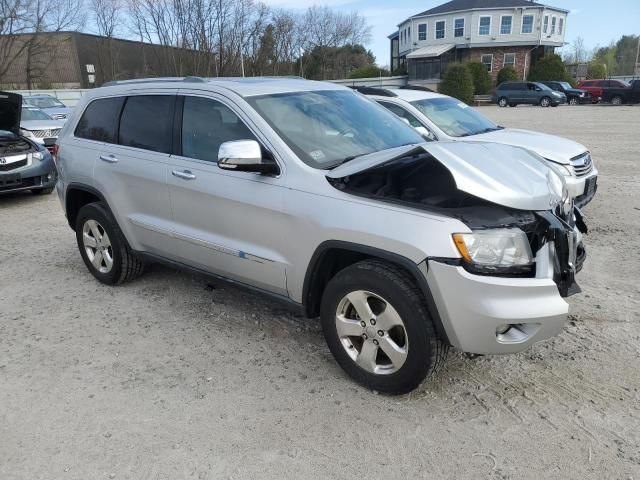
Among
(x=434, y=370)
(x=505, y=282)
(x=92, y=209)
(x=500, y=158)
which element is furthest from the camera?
(x=92, y=209)

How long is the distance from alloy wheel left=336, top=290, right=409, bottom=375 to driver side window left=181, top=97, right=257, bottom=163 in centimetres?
138

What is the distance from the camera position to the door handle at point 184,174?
12.6 feet

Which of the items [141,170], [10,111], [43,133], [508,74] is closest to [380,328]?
[141,170]

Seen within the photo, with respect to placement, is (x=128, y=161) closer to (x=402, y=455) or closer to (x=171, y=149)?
(x=171, y=149)

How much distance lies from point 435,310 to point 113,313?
288 cm

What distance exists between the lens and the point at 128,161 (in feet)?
14.3

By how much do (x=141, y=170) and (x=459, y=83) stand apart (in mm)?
37889

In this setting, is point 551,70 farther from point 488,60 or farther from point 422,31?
point 422,31

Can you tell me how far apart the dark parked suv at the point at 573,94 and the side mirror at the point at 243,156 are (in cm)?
3734

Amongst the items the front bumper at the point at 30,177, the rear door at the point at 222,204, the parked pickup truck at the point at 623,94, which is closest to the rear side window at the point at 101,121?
the rear door at the point at 222,204

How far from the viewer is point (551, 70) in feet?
146

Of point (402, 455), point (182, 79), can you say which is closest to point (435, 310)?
point (402, 455)

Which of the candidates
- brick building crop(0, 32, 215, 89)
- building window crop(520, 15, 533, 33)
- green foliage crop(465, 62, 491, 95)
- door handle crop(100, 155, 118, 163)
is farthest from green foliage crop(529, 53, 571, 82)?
door handle crop(100, 155, 118, 163)

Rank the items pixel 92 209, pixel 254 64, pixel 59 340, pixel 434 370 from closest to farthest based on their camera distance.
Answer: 1. pixel 434 370
2. pixel 59 340
3. pixel 92 209
4. pixel 254 64
